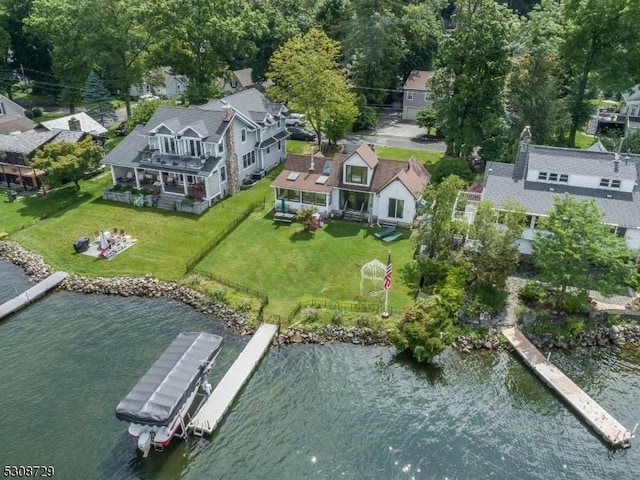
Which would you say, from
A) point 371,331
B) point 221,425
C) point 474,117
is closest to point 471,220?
point 371,331

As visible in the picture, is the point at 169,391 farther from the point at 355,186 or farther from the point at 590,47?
the point at 590,47

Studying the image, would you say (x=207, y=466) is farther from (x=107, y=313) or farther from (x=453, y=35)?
(x=453, y=35)

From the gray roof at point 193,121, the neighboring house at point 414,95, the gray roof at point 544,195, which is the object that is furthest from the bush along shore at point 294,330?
the neighboring house at point 414,95

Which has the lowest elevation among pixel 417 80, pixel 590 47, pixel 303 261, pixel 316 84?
Result: pixel 303 261

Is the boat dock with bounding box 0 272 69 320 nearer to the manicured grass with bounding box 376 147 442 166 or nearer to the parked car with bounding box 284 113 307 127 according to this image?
the manicured grass with bounding box 376 147 442 166

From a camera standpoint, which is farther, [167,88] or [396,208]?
[167,88]

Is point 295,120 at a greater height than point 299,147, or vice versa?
point 295,120

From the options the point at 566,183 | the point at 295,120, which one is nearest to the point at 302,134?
the point at 295,120
